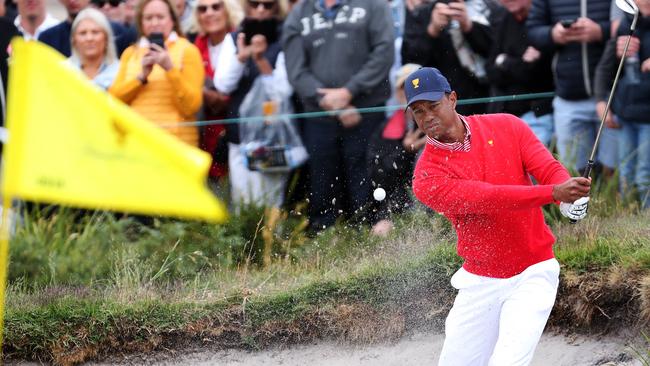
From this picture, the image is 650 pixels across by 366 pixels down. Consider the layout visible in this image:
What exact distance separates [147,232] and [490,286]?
4.44m

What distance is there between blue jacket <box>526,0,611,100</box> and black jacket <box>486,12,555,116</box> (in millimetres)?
115

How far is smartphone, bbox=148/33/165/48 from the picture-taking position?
10.9 meters

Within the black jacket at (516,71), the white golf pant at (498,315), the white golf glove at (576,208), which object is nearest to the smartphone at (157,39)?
the black jacket at (516,71)

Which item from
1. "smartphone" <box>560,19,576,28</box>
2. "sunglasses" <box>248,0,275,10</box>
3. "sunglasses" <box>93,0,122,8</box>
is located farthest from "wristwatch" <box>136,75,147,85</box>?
"smartphone" <box>560,19,576,28</box>

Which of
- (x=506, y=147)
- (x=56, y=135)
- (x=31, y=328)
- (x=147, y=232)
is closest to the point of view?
(x=56, y=135)

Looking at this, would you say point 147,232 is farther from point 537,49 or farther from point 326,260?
point 537,49

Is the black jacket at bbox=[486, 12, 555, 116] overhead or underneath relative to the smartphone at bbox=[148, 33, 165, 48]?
underneath

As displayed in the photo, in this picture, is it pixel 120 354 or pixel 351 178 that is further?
pixel 351 178

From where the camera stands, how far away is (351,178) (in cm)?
1081

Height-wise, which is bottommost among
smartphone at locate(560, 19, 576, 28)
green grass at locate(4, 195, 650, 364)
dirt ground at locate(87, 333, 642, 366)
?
dirt ground at locate(87, 333, 642, 366)

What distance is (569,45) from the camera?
34.4 ft

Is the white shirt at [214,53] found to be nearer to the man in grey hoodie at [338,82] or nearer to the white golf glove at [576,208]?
the man in grey hoodie at [338,82]

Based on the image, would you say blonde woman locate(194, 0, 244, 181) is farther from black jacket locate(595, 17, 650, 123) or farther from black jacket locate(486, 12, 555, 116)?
black jacket locate(595, 17, 650, 123)

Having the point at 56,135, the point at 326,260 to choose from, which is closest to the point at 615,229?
the point at 326,260
